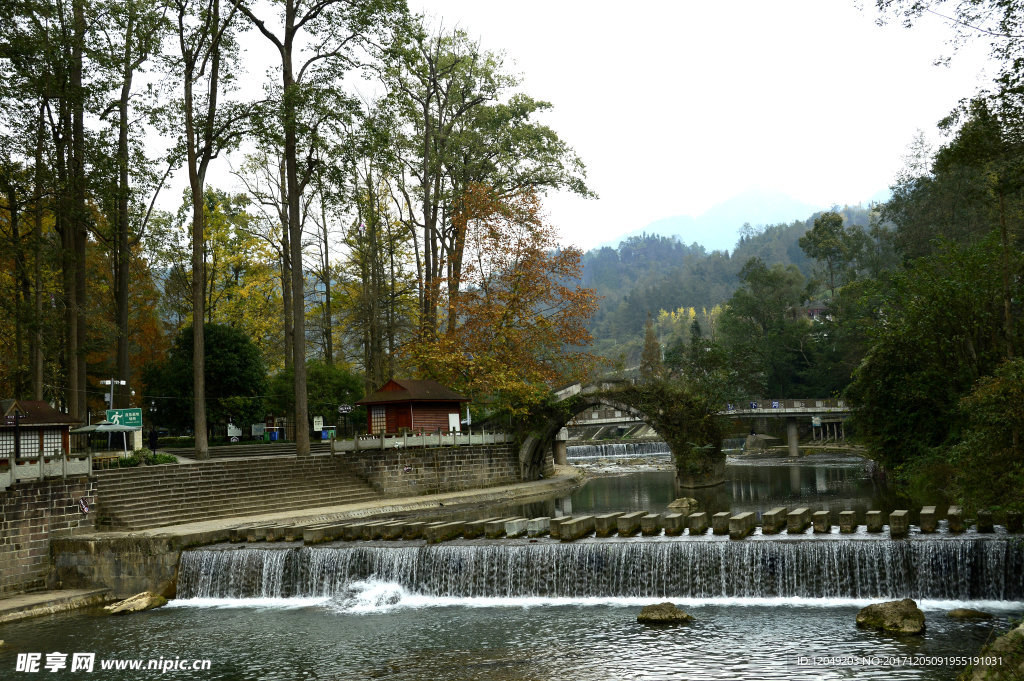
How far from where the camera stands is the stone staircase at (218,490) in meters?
24.8

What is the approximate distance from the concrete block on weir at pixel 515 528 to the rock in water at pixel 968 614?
392 inches

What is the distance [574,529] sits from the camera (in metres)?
20.5

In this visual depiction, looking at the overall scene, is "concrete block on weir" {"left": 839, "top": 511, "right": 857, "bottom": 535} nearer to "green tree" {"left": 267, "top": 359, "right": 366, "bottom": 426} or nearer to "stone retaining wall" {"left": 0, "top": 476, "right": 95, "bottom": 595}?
"stone retaining wall" {"left": 0, "top": 476, "right": 95, "bottom": 595}

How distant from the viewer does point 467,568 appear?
19828 millimetres

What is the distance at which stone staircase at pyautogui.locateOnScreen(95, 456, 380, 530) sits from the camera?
24.8 m

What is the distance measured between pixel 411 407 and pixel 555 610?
2063cm

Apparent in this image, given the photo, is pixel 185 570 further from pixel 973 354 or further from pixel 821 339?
pixel 821 339

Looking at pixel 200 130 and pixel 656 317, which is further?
pixel 656 317

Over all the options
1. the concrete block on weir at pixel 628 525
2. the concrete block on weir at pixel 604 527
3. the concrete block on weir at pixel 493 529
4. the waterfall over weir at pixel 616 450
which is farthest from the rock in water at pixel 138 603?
the waterfall over weir at pixel 616 450

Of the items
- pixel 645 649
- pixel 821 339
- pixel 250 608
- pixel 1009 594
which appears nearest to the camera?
pixel 645 649

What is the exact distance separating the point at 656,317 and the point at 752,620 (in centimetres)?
16605

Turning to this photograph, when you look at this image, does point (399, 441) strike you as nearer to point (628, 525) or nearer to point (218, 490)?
point (218, 490)

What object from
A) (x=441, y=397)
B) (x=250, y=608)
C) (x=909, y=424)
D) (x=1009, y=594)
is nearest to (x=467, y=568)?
(x=250, y=608)

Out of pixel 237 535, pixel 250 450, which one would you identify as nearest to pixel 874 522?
pixel 237 535
